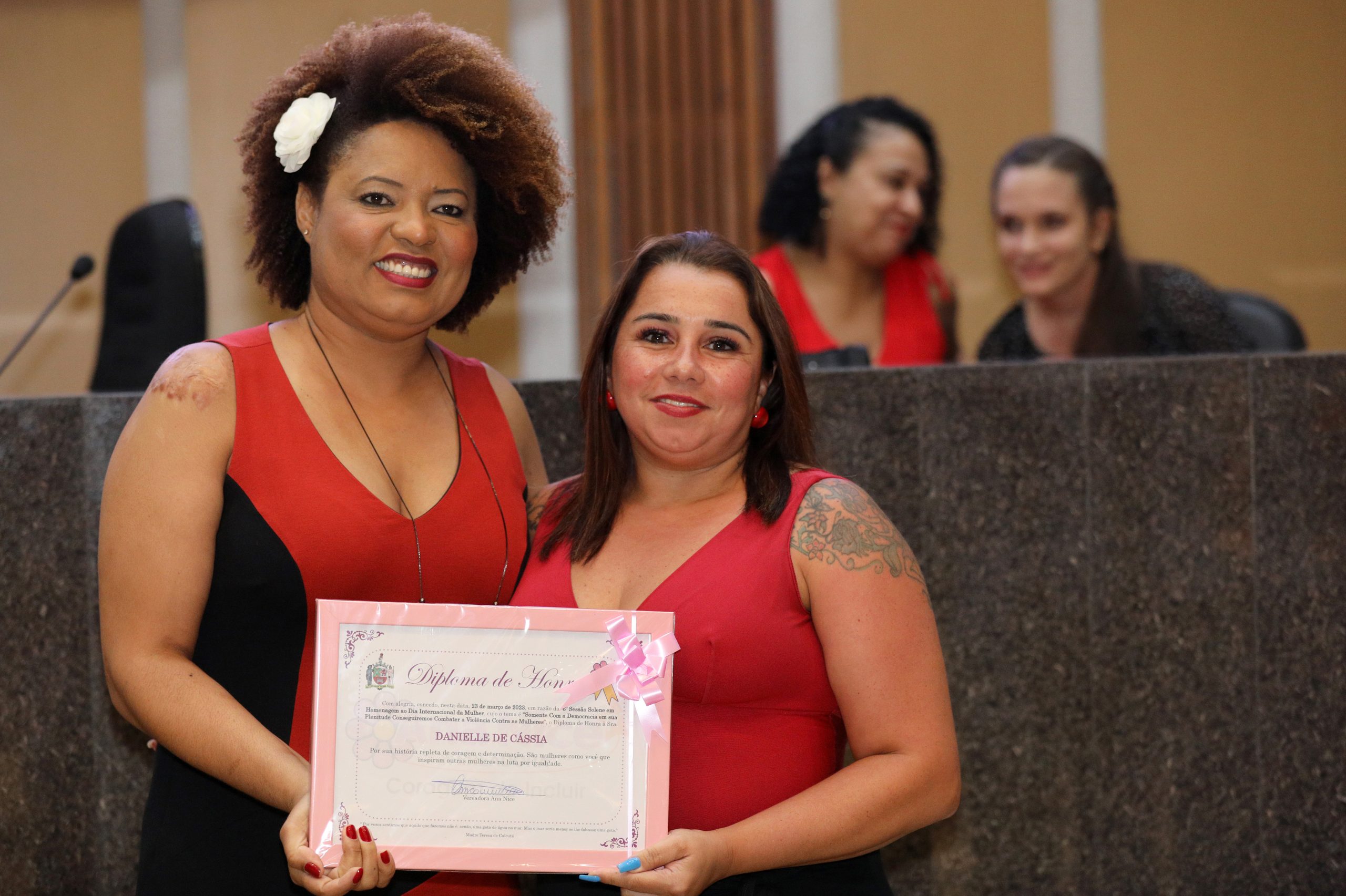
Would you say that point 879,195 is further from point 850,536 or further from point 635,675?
point 635,675

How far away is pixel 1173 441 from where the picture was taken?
101 inches

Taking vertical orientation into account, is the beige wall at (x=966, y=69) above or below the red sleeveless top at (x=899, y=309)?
above

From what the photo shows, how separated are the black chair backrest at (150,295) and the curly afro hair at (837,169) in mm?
1638

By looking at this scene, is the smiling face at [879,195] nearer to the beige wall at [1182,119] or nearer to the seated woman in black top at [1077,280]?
the seated woman in black top at [1077,280]

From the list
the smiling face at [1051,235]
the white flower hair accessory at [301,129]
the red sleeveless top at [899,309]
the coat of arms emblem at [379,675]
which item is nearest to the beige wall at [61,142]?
the red sleeveless top at [899,309]

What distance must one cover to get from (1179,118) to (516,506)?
16.6 feet

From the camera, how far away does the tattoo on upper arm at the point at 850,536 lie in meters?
1.83

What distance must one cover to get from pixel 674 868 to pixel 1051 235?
7.97 ft

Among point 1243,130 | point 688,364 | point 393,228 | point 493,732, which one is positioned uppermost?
point 1243,130

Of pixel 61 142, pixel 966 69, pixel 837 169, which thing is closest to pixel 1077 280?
pixel 837 169

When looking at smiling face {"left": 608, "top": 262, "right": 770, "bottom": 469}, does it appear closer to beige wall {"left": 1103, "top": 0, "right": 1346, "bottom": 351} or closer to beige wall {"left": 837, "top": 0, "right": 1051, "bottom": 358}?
beige wall {"left": 837, "top": 0, "right": 1051, "bottom": 358}

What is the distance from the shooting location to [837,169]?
361 centimetres
